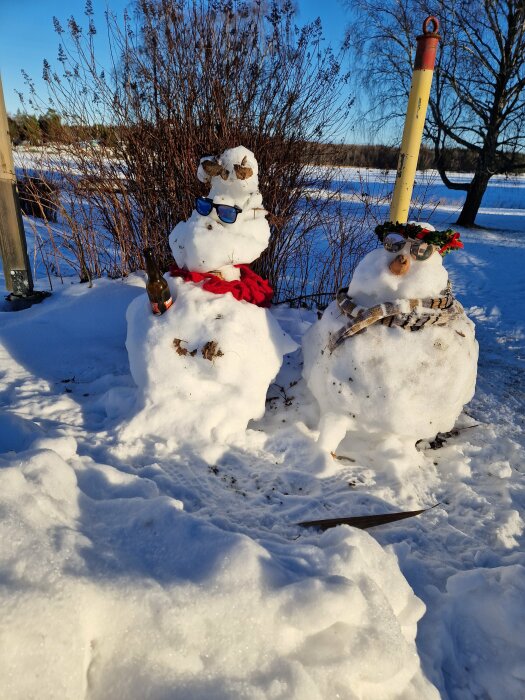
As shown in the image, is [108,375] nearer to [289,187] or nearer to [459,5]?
[289,187]

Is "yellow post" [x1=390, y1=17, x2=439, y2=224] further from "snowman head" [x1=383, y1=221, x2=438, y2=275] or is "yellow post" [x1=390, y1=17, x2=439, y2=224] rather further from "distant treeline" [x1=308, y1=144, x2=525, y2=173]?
"distant treeline" [x1=308, y1=144, x2=525, y2=173]

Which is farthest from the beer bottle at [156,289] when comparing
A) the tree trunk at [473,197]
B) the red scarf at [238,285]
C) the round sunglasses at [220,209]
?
the tree trunk at [473,197]

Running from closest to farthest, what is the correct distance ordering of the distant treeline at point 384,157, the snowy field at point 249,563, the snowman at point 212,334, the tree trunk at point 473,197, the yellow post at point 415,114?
1. the snowy field at point 249,563
2. the snowman at point 212,334
3. the yellow post at point 415,114
4. the distant treeline at point 384,157
5. the tree trunk at point 473,197

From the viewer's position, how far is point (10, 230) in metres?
3.56

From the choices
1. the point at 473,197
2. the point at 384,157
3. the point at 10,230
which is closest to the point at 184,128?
the point at 10,230

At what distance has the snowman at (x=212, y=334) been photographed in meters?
2.15

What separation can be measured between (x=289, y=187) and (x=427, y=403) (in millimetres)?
2704

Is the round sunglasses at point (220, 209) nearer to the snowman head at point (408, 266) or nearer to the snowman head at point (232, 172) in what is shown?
the snowman head at point (232, 172)

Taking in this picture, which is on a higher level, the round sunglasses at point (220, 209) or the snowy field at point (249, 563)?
the round sunglasses at point (220, 209)

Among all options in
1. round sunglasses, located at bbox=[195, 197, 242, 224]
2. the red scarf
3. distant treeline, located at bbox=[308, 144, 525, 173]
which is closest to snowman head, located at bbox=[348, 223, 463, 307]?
the red scarf

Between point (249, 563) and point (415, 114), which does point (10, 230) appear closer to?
point (415, 114)

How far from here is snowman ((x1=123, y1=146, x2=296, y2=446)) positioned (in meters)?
2.15

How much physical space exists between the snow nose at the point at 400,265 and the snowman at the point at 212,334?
27.3 inches

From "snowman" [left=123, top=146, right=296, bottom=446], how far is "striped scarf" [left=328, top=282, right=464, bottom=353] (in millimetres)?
453
